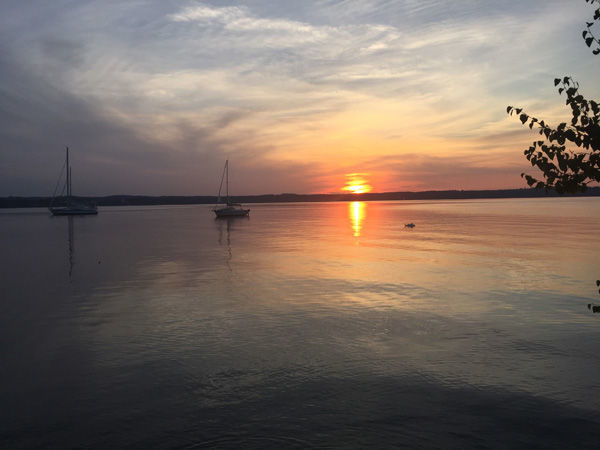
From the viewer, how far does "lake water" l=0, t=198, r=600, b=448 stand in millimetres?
Result: 9672

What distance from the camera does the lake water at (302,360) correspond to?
31.7ft

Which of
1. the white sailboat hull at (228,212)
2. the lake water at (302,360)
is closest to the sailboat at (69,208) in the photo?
the white sailboat hull at (228,212)

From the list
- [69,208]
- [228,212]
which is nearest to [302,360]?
[228,212]

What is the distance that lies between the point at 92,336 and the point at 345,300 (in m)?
10.6

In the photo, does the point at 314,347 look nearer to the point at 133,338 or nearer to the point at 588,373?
the point at 133,338

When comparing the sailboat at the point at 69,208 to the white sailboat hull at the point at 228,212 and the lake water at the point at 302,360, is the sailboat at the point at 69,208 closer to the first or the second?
the white sailboat hull at the point at 228,212

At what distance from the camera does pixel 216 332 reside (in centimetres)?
1680

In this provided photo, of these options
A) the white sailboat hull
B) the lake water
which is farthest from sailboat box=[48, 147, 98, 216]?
the lake water

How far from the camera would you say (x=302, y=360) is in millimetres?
13859

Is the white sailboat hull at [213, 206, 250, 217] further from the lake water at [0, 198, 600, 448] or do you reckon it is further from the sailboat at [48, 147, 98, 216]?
the lake water at [0, 198, 600, 448]

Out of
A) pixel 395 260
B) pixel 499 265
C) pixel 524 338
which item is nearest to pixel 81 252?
pixel 395 260

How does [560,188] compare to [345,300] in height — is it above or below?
above

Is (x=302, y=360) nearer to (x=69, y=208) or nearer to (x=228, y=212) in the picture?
(x=228, y=212)

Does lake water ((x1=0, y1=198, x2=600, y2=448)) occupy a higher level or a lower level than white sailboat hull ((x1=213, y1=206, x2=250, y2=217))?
lower
